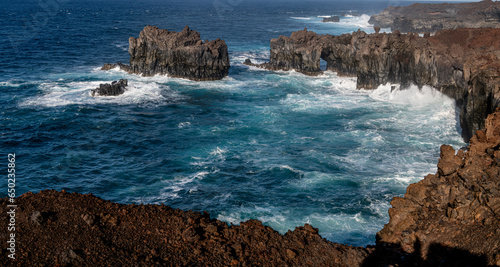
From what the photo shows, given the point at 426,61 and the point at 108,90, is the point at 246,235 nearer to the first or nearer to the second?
the point at 426,61

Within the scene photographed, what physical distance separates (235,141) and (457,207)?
1202 inches

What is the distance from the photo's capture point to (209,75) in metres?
76.8

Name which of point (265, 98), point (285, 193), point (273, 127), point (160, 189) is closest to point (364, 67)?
point (265, 98)

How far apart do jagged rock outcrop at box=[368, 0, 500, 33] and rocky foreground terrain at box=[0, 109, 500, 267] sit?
95760mm

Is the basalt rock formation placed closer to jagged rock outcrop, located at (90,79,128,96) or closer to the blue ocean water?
the blue ocean water

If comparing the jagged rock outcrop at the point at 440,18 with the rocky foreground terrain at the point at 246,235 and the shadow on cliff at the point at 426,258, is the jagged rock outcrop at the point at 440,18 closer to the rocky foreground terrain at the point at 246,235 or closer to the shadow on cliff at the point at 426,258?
the rocky foreground terrain at the point at 246,235

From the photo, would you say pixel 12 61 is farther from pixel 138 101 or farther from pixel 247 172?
pixel 247 172

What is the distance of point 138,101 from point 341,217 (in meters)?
41.3

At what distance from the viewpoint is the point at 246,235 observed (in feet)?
65.1

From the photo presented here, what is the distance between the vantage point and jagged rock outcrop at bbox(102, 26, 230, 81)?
73.9 metres

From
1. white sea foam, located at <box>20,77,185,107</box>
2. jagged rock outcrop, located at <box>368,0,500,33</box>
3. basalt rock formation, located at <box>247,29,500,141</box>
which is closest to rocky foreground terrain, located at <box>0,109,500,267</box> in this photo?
basalt rock formation, located at <box>247,29,500,141</box>

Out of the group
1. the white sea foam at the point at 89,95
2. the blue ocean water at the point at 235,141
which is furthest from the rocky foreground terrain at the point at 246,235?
the white sea foam at the point at 89,95

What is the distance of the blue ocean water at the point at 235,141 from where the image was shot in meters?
34.8

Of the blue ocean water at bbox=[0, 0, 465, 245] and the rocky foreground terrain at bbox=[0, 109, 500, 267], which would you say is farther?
the blue ocean water at bbox=[0, 0, 465, 245]
